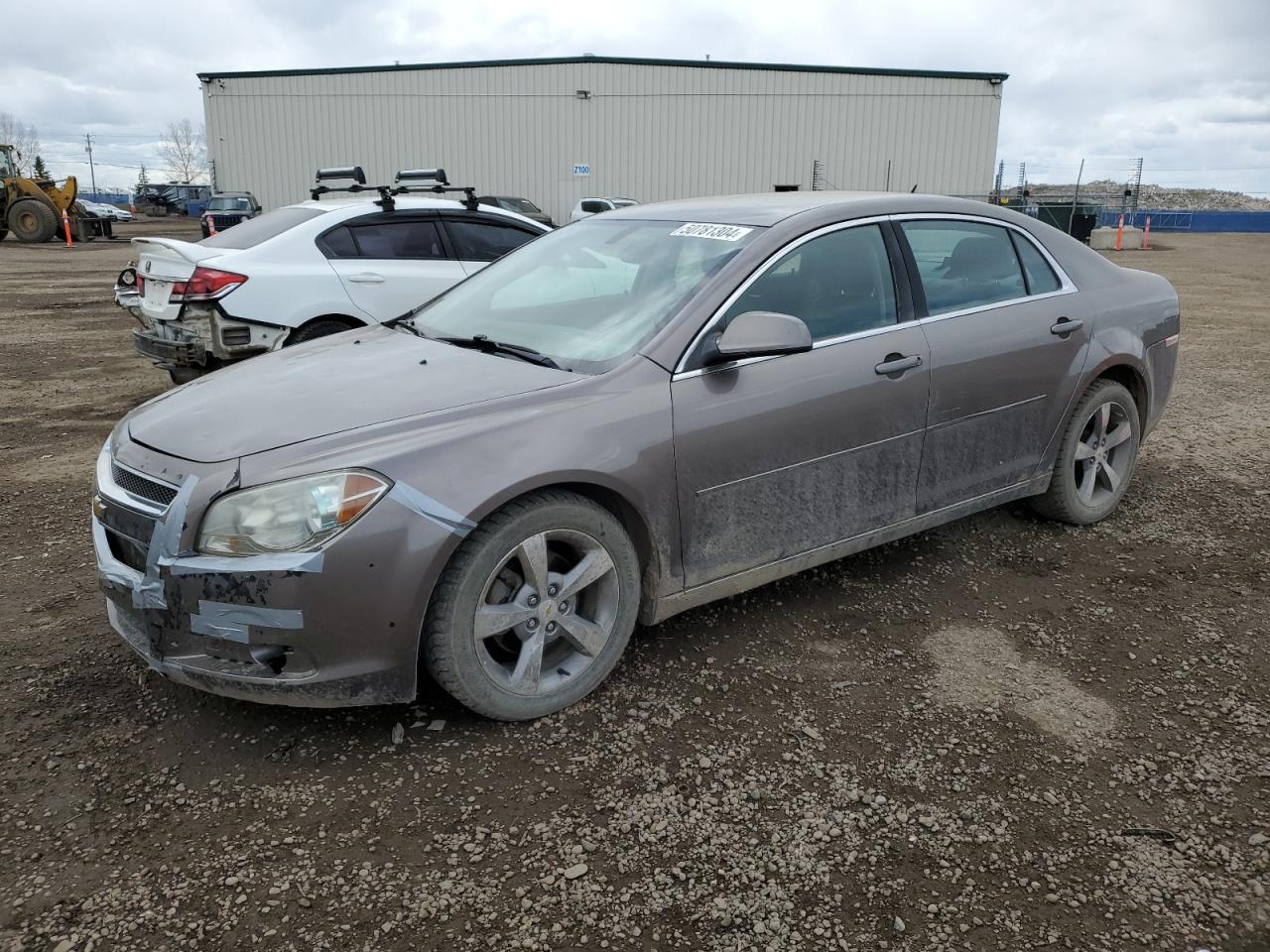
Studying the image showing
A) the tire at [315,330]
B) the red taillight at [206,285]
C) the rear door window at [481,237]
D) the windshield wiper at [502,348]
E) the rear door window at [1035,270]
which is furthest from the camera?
the rear door window at [481,237]

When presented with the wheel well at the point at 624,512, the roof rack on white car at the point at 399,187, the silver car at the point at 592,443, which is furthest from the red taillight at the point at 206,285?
the wheel well at the point at 624,512

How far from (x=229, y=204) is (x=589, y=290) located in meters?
27.5

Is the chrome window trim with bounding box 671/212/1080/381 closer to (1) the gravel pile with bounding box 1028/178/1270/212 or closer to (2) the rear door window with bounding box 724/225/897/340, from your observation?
(2) the rear door window with bounding box 724/225/897/340

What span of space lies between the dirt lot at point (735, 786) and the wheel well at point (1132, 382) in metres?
0.88

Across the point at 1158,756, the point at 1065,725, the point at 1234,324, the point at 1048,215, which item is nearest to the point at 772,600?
the point at 1065,725

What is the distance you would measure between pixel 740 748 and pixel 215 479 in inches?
67.2

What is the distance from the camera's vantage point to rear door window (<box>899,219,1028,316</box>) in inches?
153

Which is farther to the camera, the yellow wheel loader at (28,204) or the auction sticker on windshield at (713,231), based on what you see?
the yellow wheel loader at (28,204)

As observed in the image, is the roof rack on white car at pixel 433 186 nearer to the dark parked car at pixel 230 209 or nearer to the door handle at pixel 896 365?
the door handle at pixel 896 365

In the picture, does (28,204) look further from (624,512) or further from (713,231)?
(624,512)

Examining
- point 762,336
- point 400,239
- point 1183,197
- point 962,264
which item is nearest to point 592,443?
point 762,336

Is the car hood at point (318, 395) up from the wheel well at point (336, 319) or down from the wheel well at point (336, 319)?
up

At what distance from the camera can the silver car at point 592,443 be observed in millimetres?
2662

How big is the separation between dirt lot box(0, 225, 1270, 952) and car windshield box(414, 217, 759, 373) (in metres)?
1.16
